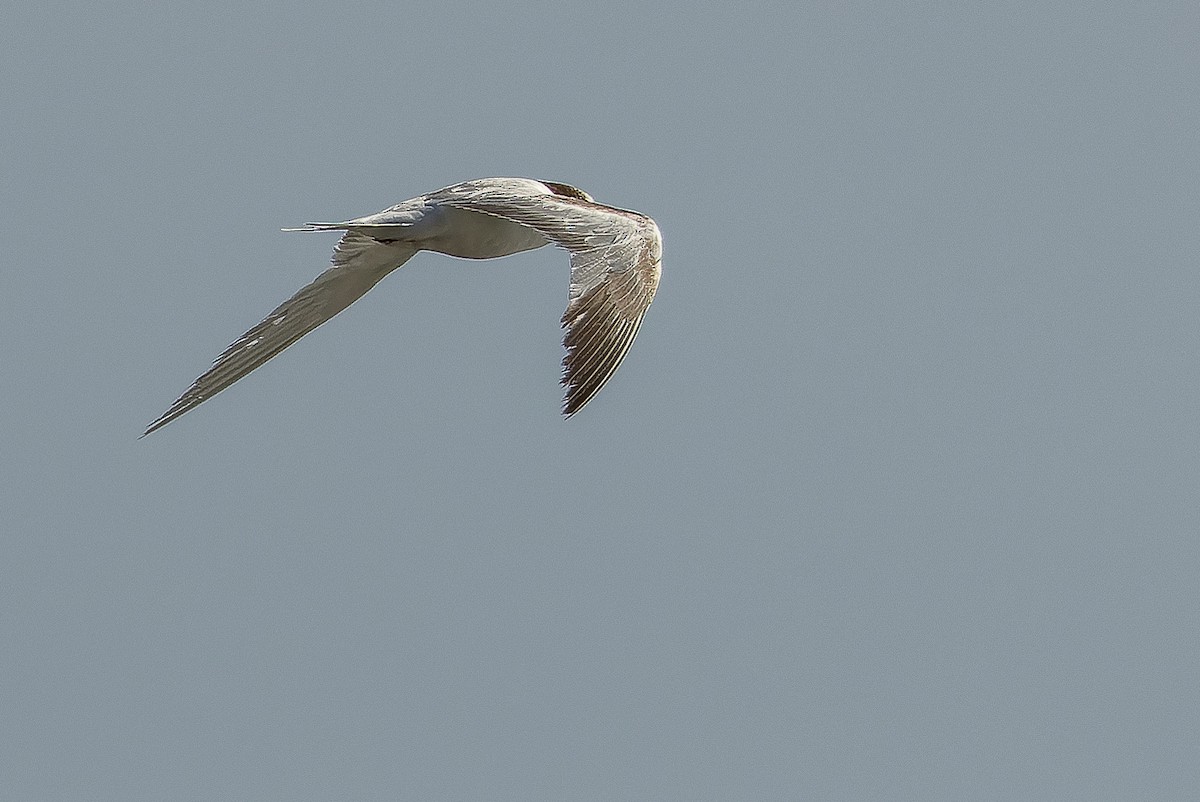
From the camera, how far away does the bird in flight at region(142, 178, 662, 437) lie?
17.8 meters

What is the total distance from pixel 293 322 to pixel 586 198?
10.1ft

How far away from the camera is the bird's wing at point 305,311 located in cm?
2230

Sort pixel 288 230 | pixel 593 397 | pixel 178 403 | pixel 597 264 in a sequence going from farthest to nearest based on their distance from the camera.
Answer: pixel 178 403, pixel 288 230, pixel 597 264, pixel 593 397

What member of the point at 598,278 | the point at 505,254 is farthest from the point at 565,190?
the point at 598,278

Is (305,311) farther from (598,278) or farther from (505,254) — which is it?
(598,278)

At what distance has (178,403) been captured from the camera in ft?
72.5

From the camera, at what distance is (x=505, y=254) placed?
2247 centimetres

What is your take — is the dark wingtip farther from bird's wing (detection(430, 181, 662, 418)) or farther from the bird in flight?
bird's wing (detection(430, 181, 662, 418))

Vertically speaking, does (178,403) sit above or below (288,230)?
below

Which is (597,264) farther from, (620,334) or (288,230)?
(288,230)

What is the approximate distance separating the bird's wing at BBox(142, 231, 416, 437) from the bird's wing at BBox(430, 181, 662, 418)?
2.42 metres

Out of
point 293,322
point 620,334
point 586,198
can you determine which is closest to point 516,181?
point 586,198

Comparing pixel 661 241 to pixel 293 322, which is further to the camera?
pixel 293 322

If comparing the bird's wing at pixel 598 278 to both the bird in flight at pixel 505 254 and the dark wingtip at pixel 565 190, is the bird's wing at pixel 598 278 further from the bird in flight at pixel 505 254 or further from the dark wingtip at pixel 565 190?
the dark wingtip at pixel 565 190
